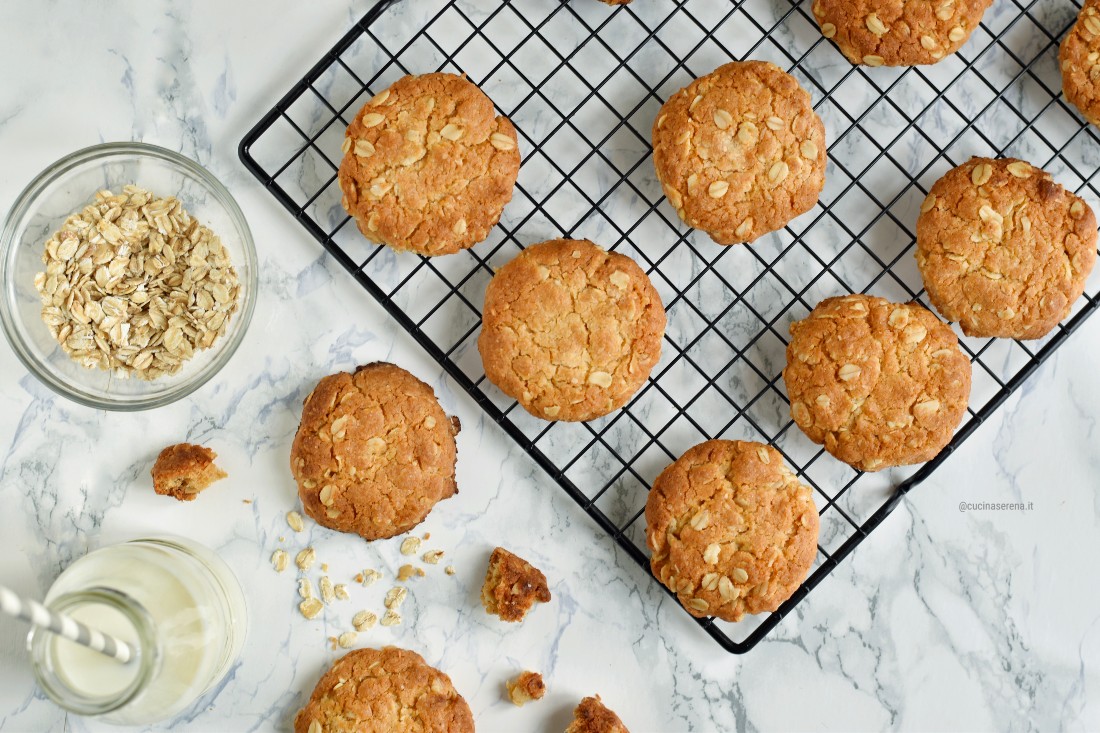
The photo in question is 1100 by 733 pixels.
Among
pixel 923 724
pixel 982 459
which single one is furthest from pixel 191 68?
pixel 923 724

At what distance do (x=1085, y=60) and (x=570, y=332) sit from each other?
1469mm

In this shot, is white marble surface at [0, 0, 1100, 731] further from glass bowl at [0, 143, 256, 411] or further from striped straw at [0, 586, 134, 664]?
striped straw at [0, 586, 134, 664]

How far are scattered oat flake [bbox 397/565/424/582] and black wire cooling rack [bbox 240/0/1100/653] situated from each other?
18.1 inches

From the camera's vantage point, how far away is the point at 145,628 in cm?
194

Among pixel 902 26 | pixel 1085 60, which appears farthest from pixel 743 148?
pixel 1085 60

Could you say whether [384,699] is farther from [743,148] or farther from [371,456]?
[743,148]

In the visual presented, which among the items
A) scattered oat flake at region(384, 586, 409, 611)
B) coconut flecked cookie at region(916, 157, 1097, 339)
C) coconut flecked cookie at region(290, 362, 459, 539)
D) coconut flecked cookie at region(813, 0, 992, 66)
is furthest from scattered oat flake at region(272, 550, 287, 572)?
coconut flecked cookie at region(813, 0, 992, 66)

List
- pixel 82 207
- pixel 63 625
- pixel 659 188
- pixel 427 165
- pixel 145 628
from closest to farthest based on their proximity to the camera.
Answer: pixel 63 625 < pixel 145 628 < pixel 427 165 < pixel 82 207 < pixel 659 188

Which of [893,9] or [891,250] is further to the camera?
[891,250]

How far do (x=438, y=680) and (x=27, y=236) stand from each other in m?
1.52

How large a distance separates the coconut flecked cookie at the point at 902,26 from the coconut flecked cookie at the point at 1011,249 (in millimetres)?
330

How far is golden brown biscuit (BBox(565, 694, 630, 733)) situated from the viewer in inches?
91.4

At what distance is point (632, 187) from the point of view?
7.76 ft

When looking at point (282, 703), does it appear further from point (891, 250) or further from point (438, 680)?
point (891, 250)
